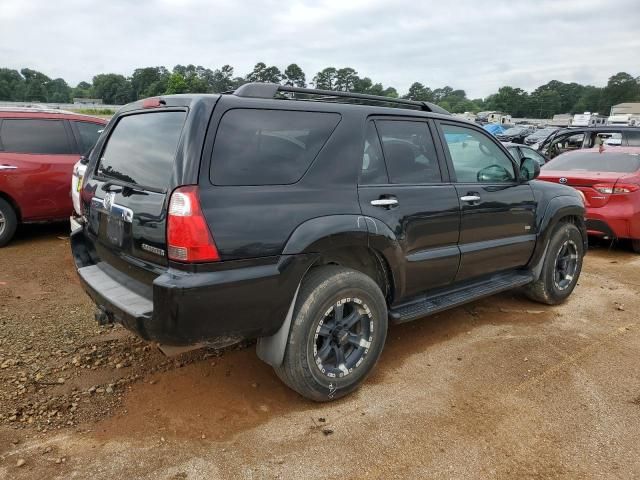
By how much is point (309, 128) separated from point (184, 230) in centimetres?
102

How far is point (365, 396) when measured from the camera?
3.15m

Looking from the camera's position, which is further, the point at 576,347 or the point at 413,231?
the point at 576,347

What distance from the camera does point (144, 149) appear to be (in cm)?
294

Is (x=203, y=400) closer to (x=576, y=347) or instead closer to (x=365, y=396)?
(x=365, y=396)

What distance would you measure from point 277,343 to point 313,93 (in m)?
1.62

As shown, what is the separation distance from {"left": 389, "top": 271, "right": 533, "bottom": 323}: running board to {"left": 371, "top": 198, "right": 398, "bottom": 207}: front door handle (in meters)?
0.76

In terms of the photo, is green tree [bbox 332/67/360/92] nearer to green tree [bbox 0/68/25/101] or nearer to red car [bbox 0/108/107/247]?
red car [bbox 0/108/107/247]

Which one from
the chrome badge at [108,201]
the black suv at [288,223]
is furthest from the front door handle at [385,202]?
the chrome badge at [108,201]

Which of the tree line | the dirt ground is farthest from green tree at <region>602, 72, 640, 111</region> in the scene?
the dirt ground

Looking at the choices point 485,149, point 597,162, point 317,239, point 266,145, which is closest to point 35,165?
point 266,145

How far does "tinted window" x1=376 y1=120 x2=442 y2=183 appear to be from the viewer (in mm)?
3359

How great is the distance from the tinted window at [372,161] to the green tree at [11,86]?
221 ft

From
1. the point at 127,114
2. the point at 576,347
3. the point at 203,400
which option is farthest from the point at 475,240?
the point at 127,114

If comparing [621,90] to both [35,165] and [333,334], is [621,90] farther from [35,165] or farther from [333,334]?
[333,334]
